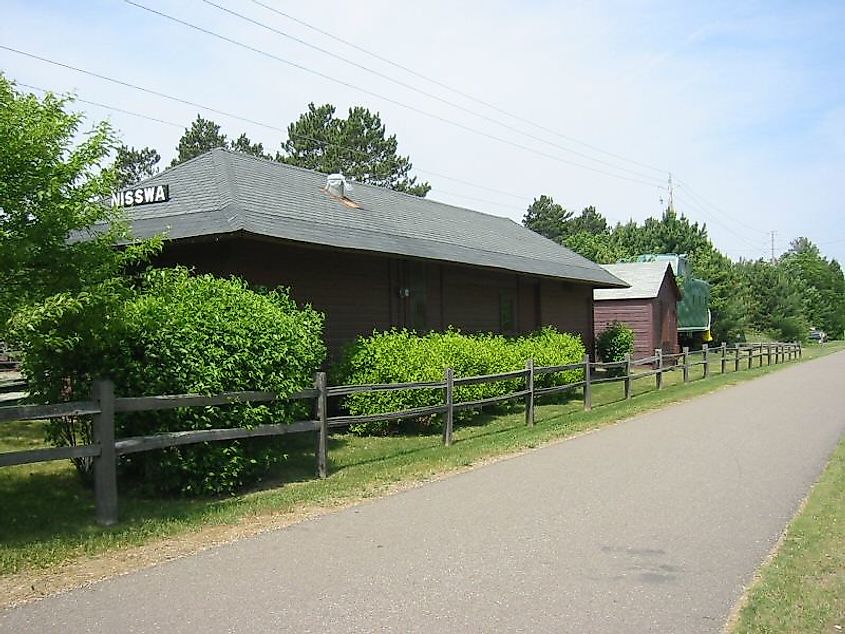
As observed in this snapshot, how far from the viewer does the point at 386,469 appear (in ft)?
32.9

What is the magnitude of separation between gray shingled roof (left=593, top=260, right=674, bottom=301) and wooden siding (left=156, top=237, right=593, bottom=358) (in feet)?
41.3

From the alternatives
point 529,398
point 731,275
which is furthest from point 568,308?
point 731,275

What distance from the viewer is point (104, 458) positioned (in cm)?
701

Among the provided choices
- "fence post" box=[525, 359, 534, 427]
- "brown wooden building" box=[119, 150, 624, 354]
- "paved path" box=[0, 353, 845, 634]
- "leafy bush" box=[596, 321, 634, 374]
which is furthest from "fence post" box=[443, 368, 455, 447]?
"leafy bush" box=[596, 321, 634, 374]

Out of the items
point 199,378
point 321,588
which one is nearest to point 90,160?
point 199,378

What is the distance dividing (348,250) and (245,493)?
6.29 m

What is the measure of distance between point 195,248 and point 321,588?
31.6 ft

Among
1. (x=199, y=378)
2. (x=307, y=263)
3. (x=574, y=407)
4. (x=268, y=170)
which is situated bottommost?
(x=574, y=407)

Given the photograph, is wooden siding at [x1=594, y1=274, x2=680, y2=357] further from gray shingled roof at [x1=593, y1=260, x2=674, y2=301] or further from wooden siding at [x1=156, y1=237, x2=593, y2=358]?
wooden siding at [x1=156, y1=237, x2=593, y2=358]

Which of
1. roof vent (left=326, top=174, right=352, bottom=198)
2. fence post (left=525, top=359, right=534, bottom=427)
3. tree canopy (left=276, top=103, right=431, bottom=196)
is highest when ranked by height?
tree canopy (left=276, top=103, right=431, bottom=196)

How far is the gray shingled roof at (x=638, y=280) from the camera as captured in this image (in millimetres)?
35344

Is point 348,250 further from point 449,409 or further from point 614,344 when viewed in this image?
point 614,344

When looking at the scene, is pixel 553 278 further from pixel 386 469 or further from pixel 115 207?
pixel 115 207

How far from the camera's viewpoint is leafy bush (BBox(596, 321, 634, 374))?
28.1 m
